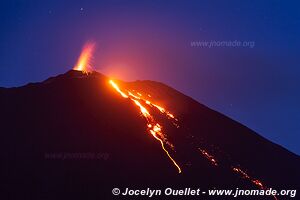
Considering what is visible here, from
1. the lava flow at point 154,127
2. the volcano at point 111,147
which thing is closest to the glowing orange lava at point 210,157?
the volcano at point 111,147

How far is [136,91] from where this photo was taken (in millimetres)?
63656

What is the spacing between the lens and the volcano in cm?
3466

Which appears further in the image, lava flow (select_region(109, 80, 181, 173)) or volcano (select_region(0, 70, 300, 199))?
lava flow (select_region(109, 80, 181, 173))

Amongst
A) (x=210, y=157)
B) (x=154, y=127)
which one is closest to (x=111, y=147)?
(x=154, y=127)

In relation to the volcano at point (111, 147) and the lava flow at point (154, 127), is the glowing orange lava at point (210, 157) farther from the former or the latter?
the lava flow at point (154, 127)

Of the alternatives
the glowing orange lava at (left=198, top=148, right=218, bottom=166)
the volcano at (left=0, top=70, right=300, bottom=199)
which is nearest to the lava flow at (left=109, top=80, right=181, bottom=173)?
the volcano at (left=0, top=70, right=300, bottom=199)

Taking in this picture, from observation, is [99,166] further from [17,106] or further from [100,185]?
[17,106]

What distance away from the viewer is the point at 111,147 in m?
40.3

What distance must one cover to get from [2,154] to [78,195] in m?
9.68

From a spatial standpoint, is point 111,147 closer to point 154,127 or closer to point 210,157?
point 154,127

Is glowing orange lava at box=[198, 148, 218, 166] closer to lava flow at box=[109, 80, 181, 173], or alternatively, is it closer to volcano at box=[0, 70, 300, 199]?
volcano at box=[0, 70, 300, 199]

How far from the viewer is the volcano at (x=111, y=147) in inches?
1364

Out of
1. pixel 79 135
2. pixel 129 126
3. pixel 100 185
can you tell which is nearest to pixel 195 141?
pixel 129 126

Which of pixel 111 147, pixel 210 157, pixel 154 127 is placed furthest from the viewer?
pixel 154 127
